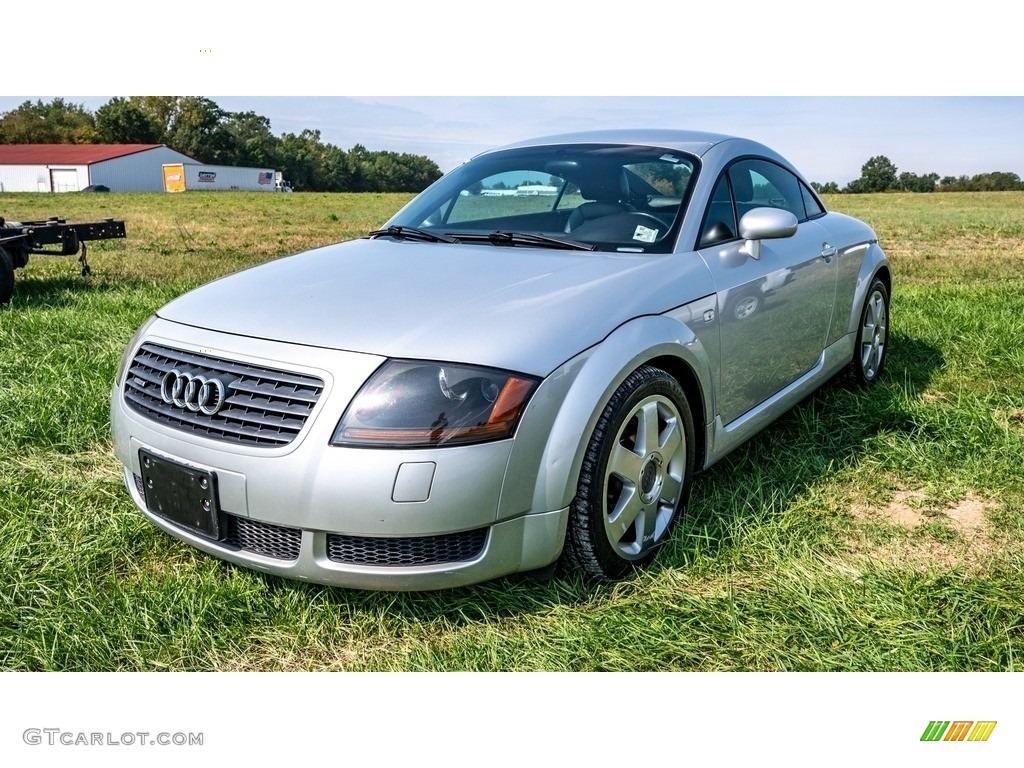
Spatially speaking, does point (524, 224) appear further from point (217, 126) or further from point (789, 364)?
point (217, 126)

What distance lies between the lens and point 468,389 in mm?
2236

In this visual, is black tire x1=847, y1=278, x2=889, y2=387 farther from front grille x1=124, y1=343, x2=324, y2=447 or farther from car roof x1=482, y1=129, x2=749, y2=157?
front grille x1=124, y1=343, x2=324, y2=447

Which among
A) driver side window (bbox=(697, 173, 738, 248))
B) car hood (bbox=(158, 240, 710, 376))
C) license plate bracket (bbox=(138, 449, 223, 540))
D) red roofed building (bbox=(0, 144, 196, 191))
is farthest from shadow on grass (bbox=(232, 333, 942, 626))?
red roofed building (bbox=(0, 144, 196, 191))

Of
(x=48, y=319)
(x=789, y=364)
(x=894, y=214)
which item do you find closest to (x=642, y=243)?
(x=789, y=364)

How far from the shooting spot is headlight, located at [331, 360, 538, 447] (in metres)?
2.19

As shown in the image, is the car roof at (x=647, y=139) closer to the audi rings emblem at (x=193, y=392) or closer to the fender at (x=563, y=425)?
the fender at (x=563, y=425)

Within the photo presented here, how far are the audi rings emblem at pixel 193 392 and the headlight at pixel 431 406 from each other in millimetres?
424

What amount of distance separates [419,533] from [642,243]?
150 centimetres

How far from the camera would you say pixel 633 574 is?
8.87ft

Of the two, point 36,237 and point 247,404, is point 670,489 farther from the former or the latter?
point 36,237

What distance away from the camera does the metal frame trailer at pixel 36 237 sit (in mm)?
6875
